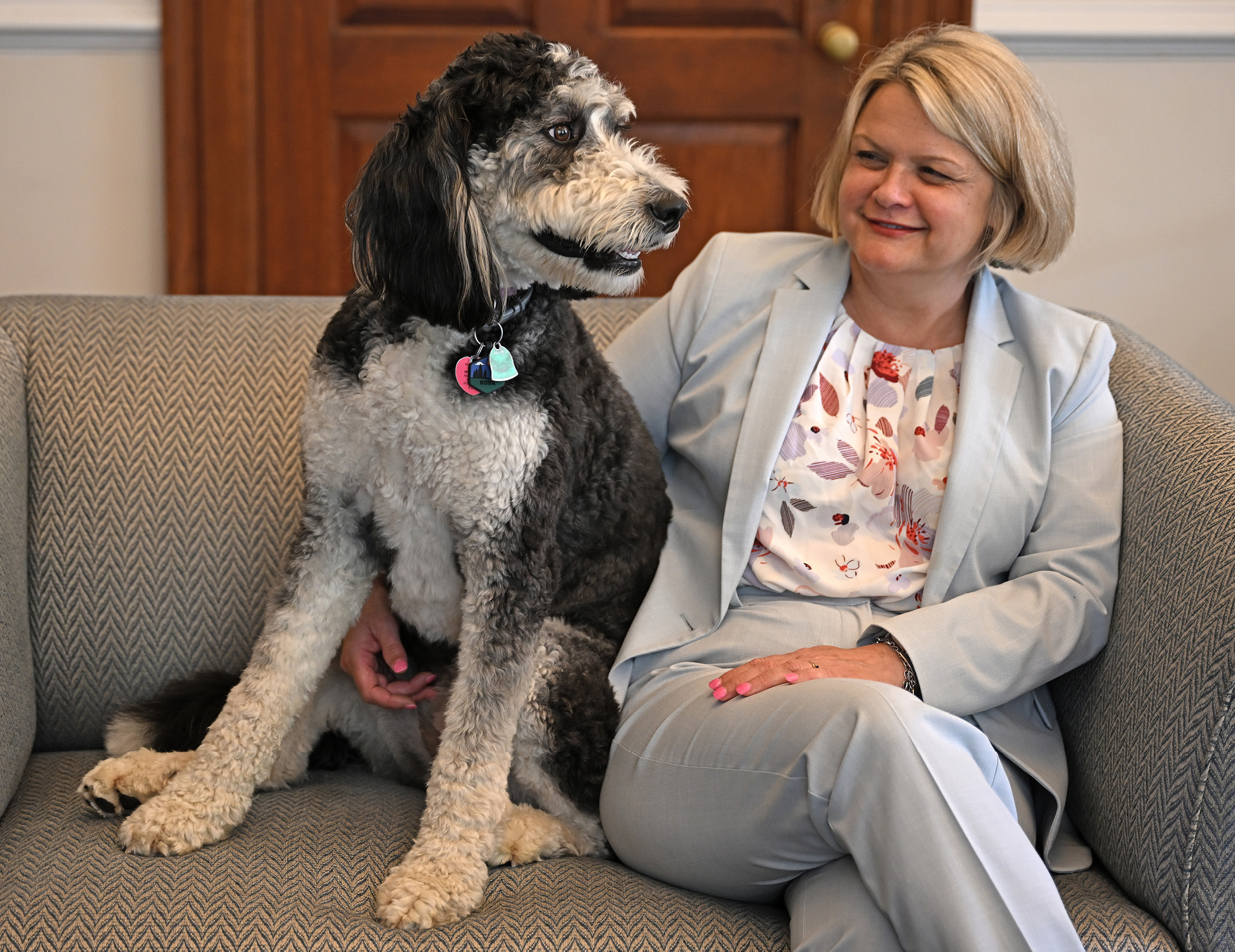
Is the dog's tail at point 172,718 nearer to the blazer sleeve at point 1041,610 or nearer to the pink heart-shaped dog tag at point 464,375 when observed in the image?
the pink heart-shaped dog tag at point 464,375

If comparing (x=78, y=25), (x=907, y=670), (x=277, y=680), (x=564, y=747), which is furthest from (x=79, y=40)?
(x=907, y=670)

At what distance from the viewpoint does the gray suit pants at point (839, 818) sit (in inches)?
47.4

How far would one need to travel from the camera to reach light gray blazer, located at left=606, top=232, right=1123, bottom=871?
154 cm

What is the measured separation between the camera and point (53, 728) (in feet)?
6.08

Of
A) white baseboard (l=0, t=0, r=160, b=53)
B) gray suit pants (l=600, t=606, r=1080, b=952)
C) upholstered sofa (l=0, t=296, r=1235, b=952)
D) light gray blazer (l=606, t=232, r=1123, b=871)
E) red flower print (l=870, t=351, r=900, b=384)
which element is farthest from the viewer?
white baseboard (l=0, t=0, r=160, b=53)

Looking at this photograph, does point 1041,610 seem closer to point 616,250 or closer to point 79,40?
point 616,250

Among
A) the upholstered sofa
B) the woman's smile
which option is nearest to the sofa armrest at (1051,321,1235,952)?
the upholstered sofa

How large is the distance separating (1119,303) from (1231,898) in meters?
2.15

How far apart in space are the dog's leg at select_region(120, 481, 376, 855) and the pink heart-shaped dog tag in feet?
0.86

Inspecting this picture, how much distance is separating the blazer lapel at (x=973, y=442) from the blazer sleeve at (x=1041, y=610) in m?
0.07

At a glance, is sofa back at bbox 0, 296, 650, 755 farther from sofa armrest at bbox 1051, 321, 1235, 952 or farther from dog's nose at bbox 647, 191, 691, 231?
sofa armrest at bbox 1051, 321, 1235, 952

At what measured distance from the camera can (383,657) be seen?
1.69 metres

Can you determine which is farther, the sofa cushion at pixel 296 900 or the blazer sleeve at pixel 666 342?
the blazer sleeve at pixel 666 342

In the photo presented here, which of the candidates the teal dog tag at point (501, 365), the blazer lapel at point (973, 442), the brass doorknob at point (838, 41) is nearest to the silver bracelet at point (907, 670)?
the blazer lapel at point (973, 442)
